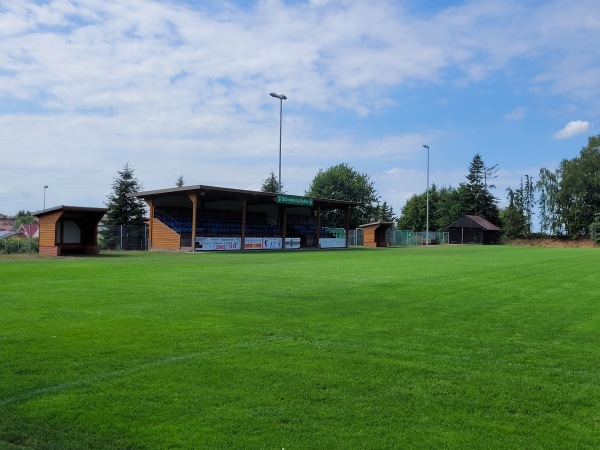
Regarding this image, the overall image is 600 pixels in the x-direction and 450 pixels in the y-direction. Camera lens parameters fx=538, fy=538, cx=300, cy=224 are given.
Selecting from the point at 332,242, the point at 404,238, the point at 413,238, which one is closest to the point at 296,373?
the point at 332,242

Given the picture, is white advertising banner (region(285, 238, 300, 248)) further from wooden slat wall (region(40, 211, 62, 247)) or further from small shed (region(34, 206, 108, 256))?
wooden slat wall (region(40, 211, 62, 247))

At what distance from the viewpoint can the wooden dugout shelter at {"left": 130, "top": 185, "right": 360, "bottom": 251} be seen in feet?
142

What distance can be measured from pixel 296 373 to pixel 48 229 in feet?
100

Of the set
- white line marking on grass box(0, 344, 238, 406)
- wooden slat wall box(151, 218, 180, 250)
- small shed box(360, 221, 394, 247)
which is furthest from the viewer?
small shed box(360, 221, 394, 247)

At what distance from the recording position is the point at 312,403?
16.3 feet

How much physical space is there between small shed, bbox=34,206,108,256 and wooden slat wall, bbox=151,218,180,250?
31.8ft

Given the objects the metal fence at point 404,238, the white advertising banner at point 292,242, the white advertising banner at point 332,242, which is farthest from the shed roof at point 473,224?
the white advertising banner at point 292,242

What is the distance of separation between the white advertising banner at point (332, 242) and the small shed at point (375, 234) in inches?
212

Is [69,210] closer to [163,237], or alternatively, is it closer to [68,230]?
[68,230]

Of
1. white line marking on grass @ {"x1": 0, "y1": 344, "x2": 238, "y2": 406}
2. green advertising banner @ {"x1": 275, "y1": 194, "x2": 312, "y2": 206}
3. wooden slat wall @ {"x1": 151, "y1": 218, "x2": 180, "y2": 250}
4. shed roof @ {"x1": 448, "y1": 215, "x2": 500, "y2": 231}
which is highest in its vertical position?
green advertising banner @ {"x1": 275, "y1": 194, "x2": 312, "y2": 206}

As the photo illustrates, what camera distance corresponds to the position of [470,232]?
86062 millimetres

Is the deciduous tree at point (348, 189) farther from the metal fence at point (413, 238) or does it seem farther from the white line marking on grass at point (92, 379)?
the white line marking on grass at point (92, 379)

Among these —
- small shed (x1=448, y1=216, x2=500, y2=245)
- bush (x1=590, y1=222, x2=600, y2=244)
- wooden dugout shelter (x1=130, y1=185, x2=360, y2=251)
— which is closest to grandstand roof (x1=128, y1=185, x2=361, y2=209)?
wooden dugout shelter (x1=130, y1=185, x2=360, y2=251)

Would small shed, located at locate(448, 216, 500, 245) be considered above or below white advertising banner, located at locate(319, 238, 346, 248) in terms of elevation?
above
